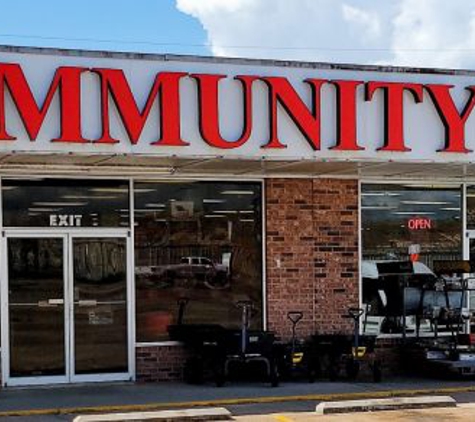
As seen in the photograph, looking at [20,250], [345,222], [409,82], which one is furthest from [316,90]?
[20,250]

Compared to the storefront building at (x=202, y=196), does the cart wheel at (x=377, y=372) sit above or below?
below

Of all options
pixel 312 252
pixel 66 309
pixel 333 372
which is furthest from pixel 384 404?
pixel 66 309

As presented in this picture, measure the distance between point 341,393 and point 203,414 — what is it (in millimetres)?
2436

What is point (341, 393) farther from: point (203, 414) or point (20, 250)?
point (20, 250)

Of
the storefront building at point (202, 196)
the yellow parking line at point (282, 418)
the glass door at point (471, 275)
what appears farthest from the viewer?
the glass door at point (471, 275)

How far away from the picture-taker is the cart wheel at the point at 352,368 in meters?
12.7

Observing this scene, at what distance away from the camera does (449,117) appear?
11680 mm

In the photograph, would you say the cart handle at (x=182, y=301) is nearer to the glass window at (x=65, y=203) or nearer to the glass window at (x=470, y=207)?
the glass window at (x=65, y=203)

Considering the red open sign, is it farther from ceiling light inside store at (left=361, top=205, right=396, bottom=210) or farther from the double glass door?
the double glass door

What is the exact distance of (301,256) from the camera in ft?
42.8

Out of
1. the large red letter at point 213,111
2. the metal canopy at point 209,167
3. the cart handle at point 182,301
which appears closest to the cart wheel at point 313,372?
the cart handle at point 182,301

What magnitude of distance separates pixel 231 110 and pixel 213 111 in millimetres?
250

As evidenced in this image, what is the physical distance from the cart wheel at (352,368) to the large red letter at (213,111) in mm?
3854

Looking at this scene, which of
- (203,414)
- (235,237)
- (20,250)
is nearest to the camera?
(203,414)
